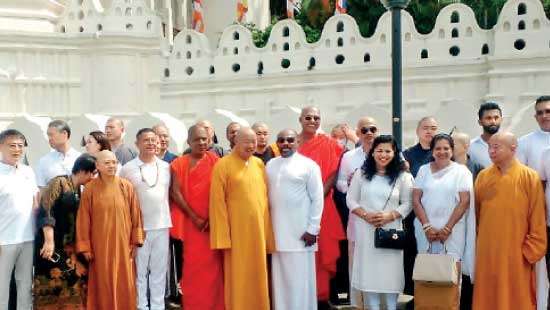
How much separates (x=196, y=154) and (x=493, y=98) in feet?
22.6

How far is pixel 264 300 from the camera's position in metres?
6.84

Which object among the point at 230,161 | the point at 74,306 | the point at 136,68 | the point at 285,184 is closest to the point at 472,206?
the point at 285,184

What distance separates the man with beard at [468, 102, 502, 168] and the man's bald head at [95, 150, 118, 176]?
3.54 meters

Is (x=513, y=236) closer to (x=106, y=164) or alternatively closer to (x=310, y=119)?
(x=310, y=119)

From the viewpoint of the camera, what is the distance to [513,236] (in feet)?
20.9

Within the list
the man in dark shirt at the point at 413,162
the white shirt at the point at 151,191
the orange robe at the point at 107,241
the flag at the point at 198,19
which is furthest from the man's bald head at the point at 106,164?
the flag at the point at 198,19

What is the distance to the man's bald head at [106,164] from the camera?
6598mm

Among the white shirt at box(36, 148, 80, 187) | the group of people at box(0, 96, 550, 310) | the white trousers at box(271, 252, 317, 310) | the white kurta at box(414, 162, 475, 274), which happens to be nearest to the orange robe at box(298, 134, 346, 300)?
the group of people at box(0, 96, 550, 310)

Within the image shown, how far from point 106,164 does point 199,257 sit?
1262 millimetres

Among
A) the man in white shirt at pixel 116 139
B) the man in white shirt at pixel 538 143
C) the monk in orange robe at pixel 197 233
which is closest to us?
the man in white shirt at pixel 538 143

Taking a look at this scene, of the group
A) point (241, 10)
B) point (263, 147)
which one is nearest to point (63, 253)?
point (263, 147)

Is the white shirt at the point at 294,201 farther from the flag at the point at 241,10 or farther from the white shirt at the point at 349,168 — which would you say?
the flag at the point at 241,10

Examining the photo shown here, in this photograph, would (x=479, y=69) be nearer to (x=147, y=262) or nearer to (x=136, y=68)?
(x=136, y=68)

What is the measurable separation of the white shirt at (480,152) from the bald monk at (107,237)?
11.3 feet
